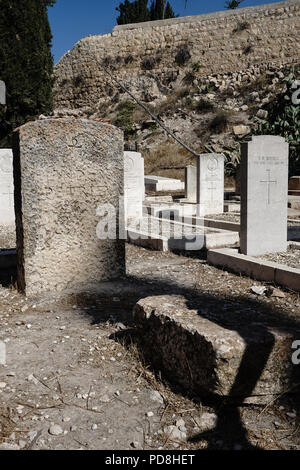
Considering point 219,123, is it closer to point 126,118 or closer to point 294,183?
point 126,118

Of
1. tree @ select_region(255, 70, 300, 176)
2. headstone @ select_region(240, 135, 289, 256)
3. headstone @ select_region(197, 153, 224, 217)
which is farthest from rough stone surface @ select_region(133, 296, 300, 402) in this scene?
tree @ select_region(255, 70, 300, 176)

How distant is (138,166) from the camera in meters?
8.86

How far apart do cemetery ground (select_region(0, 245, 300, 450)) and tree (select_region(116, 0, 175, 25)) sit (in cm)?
3315

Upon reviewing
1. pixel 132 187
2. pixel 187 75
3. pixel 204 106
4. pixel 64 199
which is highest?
pixel 187 75

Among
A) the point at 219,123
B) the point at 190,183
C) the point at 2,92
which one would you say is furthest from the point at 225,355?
the point at 219,123

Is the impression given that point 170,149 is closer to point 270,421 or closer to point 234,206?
point 234,206

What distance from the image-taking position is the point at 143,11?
31.7 meters

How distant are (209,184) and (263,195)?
14.2 ft

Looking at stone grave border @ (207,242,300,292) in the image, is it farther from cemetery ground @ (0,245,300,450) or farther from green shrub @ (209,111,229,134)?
green shrub @ (209,111,229,134)

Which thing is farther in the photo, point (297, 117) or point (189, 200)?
point (297, 117)

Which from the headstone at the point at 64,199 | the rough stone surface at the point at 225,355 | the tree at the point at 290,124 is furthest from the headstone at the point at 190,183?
the rough stone surface at the point at 225,355

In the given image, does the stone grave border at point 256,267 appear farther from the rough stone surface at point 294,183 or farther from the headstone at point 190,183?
the rough stone surface at point 294,183

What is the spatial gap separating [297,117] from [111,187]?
449 inches

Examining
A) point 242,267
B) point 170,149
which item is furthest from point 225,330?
point 170,149
